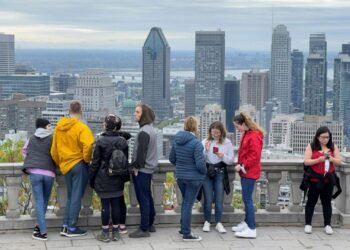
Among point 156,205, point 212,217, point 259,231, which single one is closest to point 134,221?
point 156,205

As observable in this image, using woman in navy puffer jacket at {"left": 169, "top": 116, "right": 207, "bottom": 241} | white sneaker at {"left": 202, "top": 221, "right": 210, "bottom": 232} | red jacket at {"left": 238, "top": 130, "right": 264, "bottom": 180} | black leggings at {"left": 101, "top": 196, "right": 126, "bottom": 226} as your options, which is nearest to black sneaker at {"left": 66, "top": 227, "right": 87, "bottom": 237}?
black leggings at {"left": 101, "top": 196, "right": 126, "bottom": 226}

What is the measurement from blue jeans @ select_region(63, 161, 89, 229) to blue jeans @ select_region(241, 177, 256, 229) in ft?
7.01

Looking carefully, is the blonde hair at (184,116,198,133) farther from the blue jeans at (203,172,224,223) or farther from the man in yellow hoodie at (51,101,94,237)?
the man in yellow hoodie at (51,101,94,237)

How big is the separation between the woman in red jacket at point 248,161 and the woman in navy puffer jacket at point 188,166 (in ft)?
2.02

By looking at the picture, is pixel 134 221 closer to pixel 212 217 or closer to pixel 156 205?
pixel 156 205

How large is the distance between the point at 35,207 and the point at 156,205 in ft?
5.71

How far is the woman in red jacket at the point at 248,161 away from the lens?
9.21 metres

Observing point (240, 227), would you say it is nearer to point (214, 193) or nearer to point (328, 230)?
point (214, 193)

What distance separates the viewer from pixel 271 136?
518 feet

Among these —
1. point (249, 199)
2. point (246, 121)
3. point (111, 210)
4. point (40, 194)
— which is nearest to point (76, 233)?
point (111, 210)

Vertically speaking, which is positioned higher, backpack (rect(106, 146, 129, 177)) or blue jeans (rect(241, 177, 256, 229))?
backpack (rect(106, 146, 129, 177))

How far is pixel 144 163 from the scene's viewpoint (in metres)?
8.99

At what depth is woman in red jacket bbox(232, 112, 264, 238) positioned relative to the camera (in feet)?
30.2

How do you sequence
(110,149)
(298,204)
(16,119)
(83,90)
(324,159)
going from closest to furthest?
(110,149) → (324,159) → (298,204) → (16,119) → (83,90)
